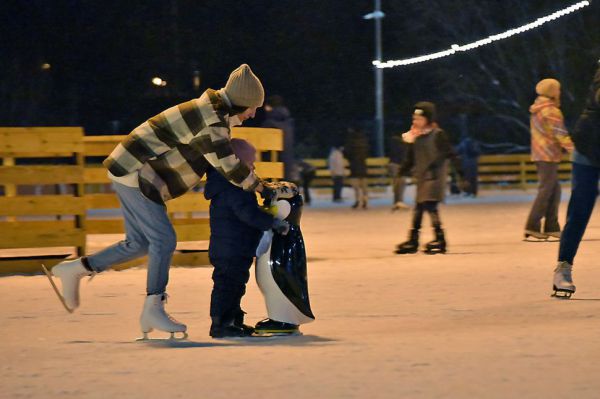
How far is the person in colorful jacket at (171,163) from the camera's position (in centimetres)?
743

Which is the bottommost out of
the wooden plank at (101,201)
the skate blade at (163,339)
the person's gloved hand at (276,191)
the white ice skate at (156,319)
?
the skate blade at (163,339)

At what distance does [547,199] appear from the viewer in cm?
1443

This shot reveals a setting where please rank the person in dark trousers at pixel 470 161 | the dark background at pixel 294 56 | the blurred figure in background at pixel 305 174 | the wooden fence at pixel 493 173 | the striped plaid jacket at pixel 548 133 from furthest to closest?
the dark background at pixel 294 56, the wooden fence at pixel 493 173, the person in dark trousers at pixel 470 161, the blurred figure in background at pixel 305 174, the striped plaid jacket at pixel 548 133

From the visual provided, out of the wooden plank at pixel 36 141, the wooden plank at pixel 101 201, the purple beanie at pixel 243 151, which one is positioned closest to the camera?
the purple beanie at pixel 243 151

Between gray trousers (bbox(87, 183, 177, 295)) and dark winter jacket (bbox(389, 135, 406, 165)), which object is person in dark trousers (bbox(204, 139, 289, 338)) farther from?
dark winter jacket (bbox(389, 135, 406, 165))

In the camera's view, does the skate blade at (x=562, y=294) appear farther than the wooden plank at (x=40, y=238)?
No

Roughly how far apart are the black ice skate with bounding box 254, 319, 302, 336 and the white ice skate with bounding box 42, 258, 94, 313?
1.06 metres

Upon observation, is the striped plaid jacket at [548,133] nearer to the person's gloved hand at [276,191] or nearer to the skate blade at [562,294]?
the skate blade at [562,294]

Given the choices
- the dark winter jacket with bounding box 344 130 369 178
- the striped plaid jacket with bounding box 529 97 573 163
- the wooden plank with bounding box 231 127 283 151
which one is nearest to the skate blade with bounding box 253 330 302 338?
the wooden plank with bounding box 231 127 283 151

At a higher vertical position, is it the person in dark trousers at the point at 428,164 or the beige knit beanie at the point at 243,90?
the beige knit beanie at the point at 243,90

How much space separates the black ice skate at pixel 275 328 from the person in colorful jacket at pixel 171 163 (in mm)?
456

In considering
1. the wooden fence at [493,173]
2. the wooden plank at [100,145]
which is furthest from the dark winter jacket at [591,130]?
the wooden fence at [493,173]

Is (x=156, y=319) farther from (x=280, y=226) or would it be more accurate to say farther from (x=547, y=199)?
(x=547, y=199)

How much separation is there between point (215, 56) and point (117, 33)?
4.46 m
